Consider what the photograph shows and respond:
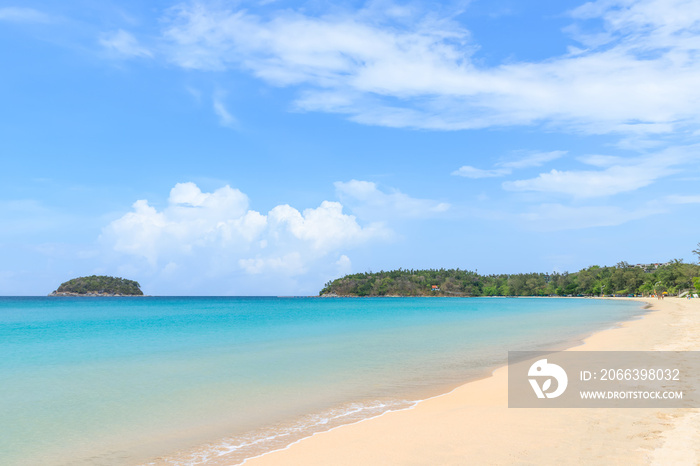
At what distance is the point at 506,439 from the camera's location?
7414 millimetres

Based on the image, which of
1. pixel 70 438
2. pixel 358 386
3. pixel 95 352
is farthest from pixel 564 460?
pixel 95 352

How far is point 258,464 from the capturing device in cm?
704

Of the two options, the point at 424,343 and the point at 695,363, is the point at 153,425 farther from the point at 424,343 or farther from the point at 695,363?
the point at 424,343

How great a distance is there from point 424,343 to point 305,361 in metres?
8.40

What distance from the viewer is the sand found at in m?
6.52
